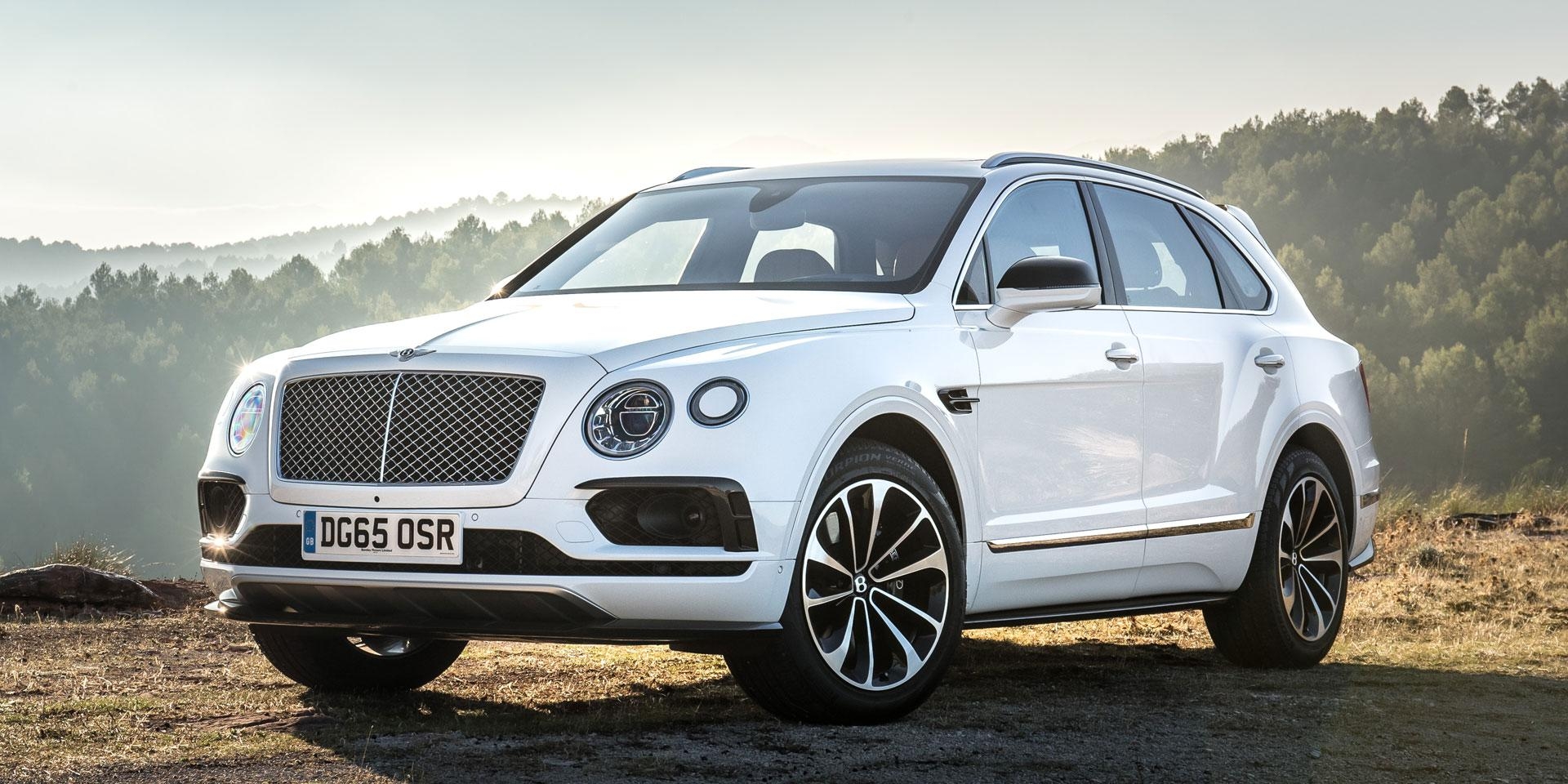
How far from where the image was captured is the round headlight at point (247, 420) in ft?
17.0

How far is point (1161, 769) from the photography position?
178 inches

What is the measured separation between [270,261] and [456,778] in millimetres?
145814

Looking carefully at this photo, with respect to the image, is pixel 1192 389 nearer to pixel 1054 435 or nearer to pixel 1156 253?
pixel 1156 253

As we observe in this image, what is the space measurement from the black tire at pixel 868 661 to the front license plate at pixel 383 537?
2.80 feet

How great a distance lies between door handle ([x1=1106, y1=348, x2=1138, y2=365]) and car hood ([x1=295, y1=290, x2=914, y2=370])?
1.05 metres

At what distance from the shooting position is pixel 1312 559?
729cm

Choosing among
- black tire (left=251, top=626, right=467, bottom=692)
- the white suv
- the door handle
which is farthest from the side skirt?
black tire (left=251, top=626, right=467, bottom=692)

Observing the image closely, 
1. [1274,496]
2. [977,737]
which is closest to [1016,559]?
[977,737]

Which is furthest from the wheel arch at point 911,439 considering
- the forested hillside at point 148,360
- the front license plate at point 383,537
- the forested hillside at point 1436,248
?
the forested hillside at point 148,360

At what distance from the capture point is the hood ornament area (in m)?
4.88

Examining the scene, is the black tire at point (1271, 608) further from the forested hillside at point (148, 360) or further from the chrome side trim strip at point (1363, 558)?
the forested hillside at point (148, 360)

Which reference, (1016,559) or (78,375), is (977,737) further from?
(78,375)

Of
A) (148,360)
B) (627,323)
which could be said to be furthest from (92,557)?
(148,360)

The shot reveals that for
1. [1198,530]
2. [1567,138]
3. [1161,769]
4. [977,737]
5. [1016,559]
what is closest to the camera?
[1161,769]
